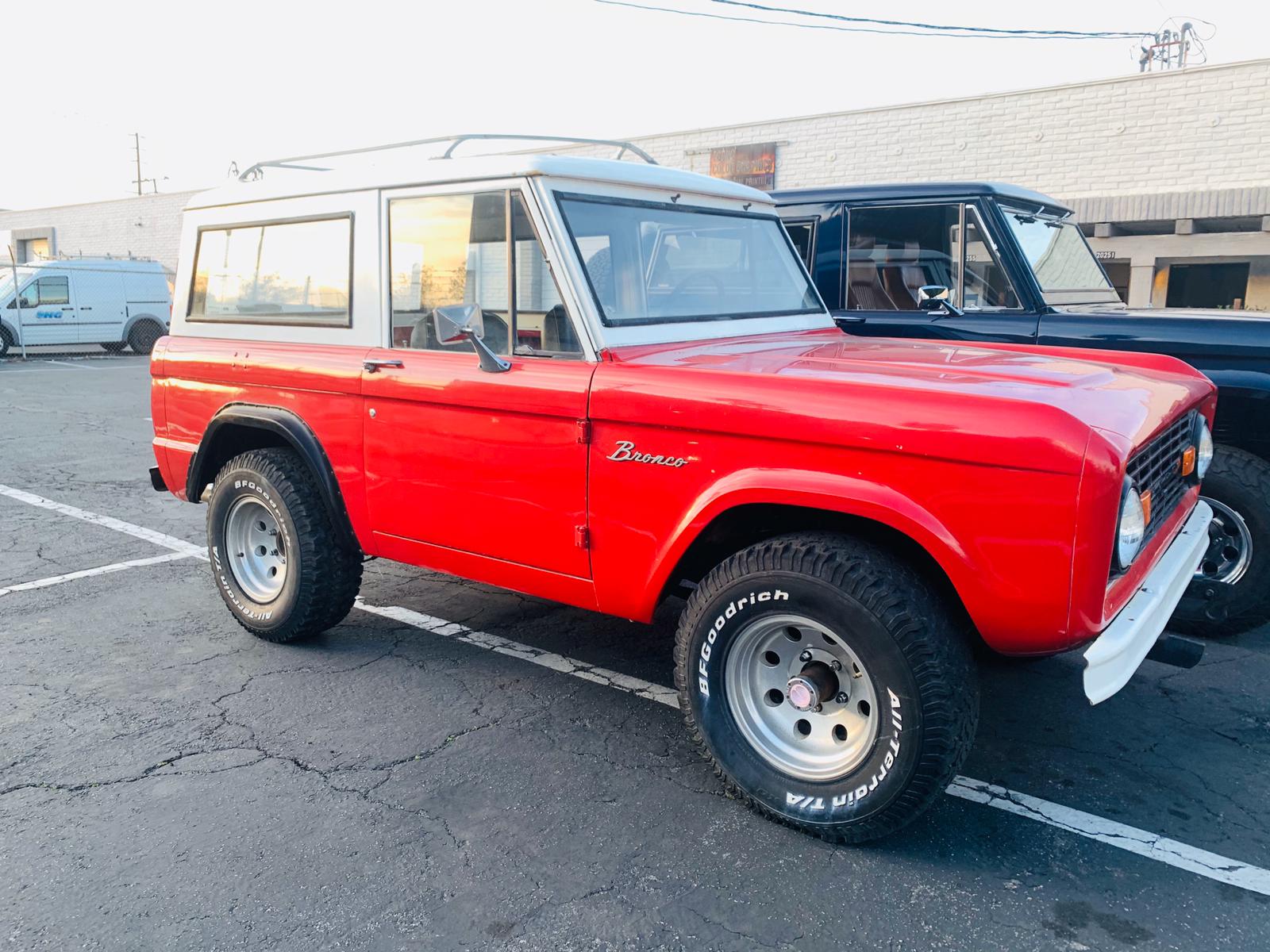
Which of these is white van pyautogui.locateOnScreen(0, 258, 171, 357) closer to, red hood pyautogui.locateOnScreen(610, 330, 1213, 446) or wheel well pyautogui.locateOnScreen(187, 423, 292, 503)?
wheel well pyautogui.locateOnScreen(187, 423, 292, 503)

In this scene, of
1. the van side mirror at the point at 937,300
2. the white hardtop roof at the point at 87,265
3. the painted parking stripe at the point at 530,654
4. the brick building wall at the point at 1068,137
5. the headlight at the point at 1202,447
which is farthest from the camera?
the white hardtop roof at the point at 87,265

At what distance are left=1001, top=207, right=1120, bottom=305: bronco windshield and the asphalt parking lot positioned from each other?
6.68 ft

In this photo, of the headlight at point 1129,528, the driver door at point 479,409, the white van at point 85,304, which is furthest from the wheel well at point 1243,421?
the white van at point 85,304

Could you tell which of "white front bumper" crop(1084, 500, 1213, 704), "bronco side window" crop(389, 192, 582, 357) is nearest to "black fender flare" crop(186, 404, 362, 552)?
"bronco side window" crop(389, 192, 582, 357)

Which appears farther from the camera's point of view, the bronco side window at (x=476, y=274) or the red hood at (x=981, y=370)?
the bronco side window at (x=476, y=274)

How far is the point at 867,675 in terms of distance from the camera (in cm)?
278

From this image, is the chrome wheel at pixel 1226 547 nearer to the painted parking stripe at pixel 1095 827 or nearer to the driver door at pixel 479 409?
the painted parking stripe at pixel 1095 827

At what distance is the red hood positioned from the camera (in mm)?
2697

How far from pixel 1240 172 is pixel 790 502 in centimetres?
1440

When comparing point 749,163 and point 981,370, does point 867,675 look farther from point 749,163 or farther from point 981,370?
point 749,163

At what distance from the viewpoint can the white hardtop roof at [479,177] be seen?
138 inches

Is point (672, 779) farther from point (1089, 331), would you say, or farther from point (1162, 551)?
point (1089, 331)

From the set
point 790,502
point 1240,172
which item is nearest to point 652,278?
point 790,502

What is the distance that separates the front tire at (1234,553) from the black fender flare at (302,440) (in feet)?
12.4
